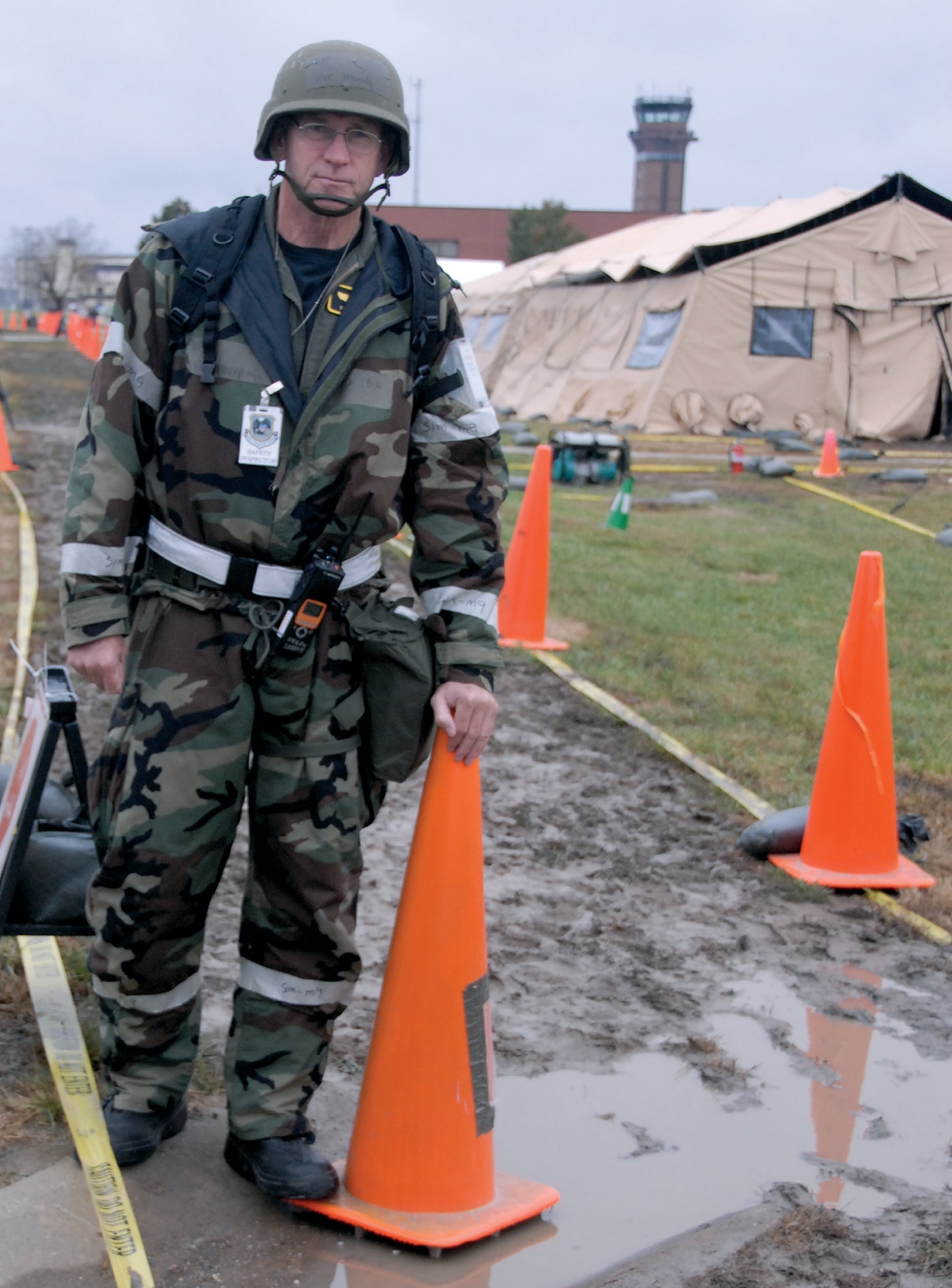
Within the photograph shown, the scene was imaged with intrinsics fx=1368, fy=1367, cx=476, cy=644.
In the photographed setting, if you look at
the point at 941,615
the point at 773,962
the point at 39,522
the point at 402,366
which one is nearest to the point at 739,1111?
the point at 773,962

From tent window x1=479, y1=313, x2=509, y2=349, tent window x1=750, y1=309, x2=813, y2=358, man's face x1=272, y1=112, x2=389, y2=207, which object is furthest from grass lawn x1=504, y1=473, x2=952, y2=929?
tent window x1=479, y1=313, x2=509, y2=349

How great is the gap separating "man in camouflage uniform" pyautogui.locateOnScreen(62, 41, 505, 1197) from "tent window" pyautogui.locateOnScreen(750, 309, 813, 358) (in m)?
20.4

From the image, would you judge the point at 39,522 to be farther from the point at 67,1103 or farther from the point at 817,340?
the point at 817,340

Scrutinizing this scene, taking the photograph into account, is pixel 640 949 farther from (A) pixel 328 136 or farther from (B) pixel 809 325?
(B) pixel 809 325

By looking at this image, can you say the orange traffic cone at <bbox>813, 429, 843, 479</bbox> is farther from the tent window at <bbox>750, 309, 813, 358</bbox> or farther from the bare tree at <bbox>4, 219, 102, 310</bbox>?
the bare tree at <bbox>4, 219, 102, 310</bbox>

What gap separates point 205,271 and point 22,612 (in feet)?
17.2

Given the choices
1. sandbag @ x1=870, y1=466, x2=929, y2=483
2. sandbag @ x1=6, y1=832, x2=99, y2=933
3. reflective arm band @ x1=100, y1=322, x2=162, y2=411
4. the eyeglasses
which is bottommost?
sandbag @ x1=6, y1=832, x2=99, y2=933

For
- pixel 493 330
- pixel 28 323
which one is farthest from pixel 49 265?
pixel 493 330

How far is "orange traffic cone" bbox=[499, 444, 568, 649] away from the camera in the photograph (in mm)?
7867

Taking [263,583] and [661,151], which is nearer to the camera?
[263,583]

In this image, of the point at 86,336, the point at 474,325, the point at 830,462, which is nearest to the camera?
the point at 830,462

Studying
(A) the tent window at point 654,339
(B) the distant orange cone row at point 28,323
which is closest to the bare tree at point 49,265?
(B) the distant orange cone row at point 28,323

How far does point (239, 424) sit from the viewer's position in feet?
8.71

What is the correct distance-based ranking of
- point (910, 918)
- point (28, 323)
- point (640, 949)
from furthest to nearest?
point (28, 323) → point (910, 918) → point (640, 949)
